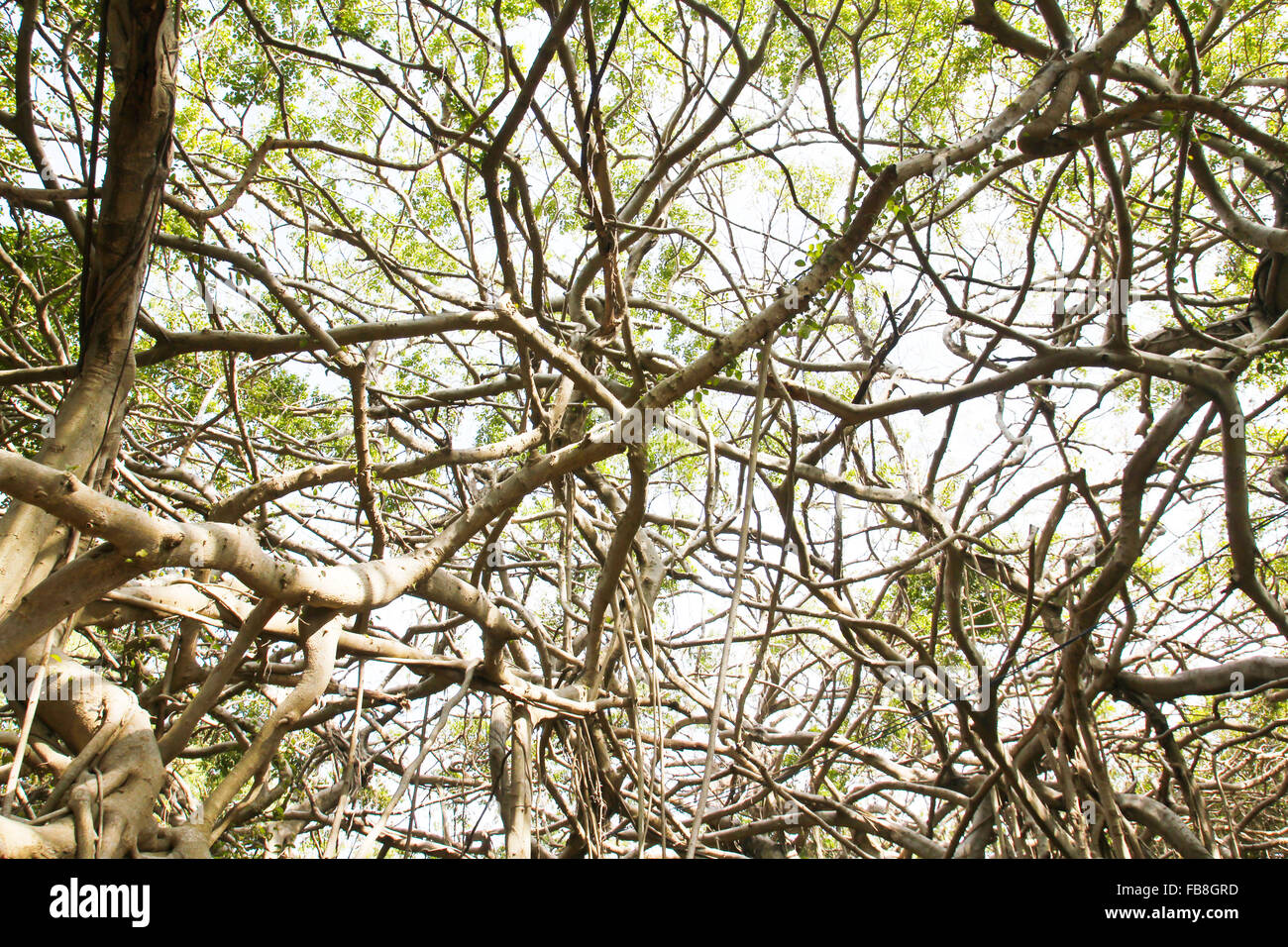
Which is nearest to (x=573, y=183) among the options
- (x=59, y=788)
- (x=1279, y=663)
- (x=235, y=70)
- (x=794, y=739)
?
(x=235, y=70)

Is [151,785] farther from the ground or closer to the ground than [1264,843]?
farther from the ground

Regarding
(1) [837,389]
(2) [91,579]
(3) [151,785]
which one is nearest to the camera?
(2) [91,579]

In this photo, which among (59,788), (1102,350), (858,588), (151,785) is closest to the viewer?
(59,788)

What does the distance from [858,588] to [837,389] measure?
61.4 inches

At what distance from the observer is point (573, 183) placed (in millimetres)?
4613

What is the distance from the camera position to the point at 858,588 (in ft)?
20.3

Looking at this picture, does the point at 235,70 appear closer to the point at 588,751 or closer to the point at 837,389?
the point at 588,751

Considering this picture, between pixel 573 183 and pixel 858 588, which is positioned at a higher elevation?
pixel 573 183

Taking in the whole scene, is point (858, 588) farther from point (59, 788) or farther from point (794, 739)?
point (59, 788)

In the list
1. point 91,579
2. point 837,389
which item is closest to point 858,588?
point 837,389
